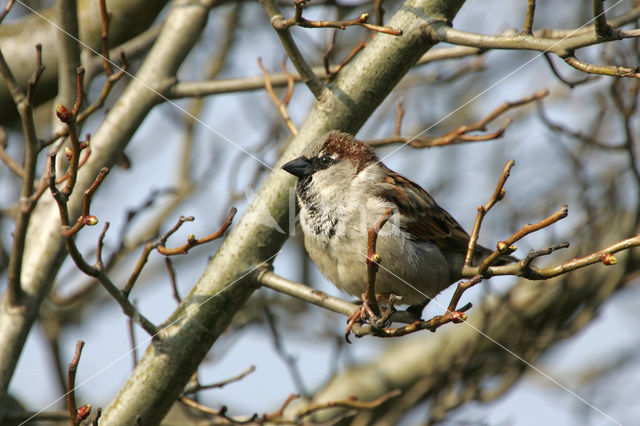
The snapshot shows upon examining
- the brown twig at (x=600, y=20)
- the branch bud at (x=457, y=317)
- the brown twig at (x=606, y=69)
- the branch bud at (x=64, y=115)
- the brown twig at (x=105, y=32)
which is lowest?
the branch bud at (x=457, y=317)

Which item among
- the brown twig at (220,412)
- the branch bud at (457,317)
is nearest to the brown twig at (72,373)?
the brown twig at (220,412)

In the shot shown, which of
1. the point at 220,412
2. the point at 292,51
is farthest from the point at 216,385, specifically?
the point at 292,51

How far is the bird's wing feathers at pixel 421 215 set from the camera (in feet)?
12.8

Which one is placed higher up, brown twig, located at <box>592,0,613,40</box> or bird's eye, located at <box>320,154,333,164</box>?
bird's eye, located at <box>320,154,333,164</box>

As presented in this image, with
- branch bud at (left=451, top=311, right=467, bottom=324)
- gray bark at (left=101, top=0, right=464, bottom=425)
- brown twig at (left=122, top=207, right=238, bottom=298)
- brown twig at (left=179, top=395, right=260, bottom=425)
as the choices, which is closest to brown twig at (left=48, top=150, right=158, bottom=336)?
brown twig at (left=122, top=207, right=238, bottom=298)

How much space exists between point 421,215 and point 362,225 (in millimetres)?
612

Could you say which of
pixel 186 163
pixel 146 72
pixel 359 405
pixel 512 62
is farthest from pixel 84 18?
pixel 512 62

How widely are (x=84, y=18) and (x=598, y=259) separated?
3.67 metres

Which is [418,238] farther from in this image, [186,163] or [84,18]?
[186,163]

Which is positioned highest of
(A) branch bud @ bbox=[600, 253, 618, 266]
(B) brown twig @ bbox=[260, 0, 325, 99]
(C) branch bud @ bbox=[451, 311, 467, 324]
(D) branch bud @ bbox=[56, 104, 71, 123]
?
(B) brown twig @ bbox=[260, 0, 325, 99]

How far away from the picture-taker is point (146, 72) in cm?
412

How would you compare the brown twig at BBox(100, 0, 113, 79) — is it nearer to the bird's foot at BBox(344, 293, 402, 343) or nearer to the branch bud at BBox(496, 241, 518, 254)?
the bird's foot at BBox(344, 293, 402, 343)

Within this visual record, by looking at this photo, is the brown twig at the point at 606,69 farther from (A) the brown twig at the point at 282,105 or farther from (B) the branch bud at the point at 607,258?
(A) the brown twig at the point at 282,105

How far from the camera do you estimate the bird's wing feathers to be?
3.90 m
